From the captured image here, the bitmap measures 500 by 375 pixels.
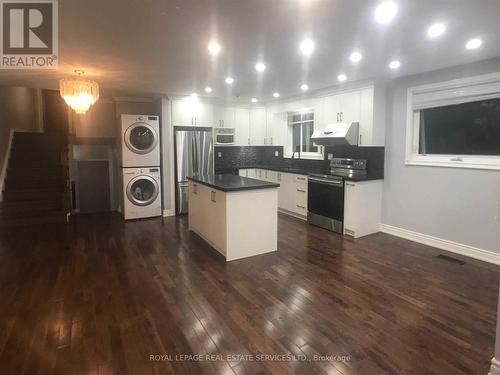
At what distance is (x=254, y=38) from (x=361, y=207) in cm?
295

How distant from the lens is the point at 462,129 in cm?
393

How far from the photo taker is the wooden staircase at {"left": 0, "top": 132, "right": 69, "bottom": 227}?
213 inches

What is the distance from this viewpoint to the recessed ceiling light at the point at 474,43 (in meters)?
2.86

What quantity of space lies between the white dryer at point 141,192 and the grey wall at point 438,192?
4108 mm

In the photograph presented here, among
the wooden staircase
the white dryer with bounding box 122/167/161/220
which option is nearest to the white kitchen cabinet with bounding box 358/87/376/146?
the white dryer with bounding box 122/167/161/220

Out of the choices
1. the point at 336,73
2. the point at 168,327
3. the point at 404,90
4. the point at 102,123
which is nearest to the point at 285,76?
the point at 336,73

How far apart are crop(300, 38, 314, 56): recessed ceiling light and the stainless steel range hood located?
1.82 meters

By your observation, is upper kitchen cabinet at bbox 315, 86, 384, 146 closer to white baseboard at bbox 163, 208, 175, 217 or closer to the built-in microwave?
the built-in microwave

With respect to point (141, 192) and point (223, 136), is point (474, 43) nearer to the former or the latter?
point (223, 136)

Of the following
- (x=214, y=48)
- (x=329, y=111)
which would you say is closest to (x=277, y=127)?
(x=329, y=111)

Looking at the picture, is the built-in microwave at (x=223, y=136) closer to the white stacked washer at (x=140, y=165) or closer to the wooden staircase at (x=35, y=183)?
the white stacked washer at (x=140, y=165)

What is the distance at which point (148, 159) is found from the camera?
5738 millimetres

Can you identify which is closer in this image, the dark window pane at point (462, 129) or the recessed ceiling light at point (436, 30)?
the recessed ceiling light at point (436, 30)
